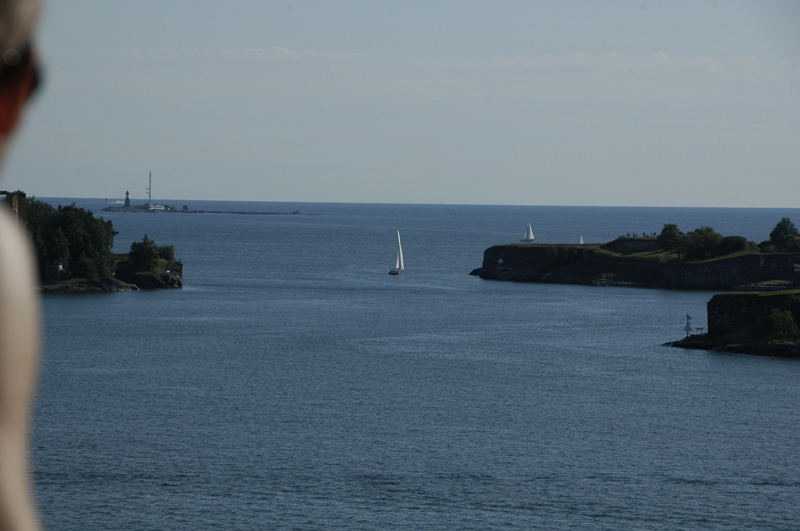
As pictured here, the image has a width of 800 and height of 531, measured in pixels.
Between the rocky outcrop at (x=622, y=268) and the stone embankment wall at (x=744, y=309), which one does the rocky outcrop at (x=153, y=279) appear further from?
the stone embankment wall at (x=744, y=309)

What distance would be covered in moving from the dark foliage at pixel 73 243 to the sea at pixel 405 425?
20994mm

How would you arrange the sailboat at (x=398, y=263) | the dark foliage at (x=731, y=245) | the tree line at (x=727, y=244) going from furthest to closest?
the sailboat at (x=398, y=263), the dark foliage at (x=731, y=245), the tree line at (x=727, y=244)

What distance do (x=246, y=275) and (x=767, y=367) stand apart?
94337 mm

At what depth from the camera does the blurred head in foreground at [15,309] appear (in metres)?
1.00

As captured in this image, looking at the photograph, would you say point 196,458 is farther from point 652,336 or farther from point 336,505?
point 652,336

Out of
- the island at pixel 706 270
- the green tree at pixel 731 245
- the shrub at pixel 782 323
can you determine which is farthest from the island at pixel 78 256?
the shrub at pixel 782 323

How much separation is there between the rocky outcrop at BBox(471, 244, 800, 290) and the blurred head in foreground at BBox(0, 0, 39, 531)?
123326mm

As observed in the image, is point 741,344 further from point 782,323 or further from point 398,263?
point 398,263

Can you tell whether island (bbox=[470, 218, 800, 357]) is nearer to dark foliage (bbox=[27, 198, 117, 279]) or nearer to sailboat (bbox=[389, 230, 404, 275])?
sailboat (bbox=[389, 230, 404, 275])

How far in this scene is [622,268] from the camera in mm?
136500

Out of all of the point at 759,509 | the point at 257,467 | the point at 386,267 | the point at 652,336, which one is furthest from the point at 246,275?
the point at 759,509

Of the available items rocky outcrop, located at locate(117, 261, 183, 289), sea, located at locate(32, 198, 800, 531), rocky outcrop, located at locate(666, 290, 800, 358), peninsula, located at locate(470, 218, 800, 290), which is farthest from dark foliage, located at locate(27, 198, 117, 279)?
rocky outcrop, located at locate(666, 290, 800, 358)

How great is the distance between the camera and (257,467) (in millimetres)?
44062

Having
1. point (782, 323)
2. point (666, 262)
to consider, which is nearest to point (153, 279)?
point (666, 262)
